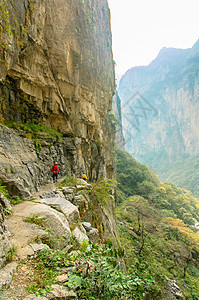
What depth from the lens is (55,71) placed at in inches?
344

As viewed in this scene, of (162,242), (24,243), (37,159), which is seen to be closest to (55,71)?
(37,159)

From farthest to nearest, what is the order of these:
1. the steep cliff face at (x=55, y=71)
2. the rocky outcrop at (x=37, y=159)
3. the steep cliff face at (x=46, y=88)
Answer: the steep cliff face at (x=55, y=71) → the steep cliff face at (x=46, y=88) → the rocky outcrop at (x=37, y=159)

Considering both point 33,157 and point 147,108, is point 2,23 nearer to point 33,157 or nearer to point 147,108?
point 33,157

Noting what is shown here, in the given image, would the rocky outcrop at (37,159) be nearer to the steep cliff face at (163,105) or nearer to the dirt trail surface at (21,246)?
the dirt trail surface at (21,246)

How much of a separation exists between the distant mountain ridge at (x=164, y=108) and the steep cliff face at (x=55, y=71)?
53.9 metres

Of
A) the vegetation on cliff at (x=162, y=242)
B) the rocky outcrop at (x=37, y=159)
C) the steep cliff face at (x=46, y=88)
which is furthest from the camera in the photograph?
the vegetation on cliff at (x=162, y=242)

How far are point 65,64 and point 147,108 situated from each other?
103150 mm

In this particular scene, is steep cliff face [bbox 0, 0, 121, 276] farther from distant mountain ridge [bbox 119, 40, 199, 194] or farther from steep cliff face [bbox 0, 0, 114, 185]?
distant mountain ridge [bbox 119, 40, 199, 194]

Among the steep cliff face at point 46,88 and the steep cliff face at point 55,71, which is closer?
the steep cliff face at point 46,88

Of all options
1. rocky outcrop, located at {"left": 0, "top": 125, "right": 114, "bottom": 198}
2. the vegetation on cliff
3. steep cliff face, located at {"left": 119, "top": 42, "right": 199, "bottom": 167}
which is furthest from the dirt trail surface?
steep cliff face, located at {"left": 119, "top": 42, "right": 199, "bottom": 167}

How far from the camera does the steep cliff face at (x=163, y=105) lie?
75.2m

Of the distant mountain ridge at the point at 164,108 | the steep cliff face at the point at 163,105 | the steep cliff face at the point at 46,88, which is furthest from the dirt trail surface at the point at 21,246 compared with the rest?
the steep cliff face at the point at 163,105

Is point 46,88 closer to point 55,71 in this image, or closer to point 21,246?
point 55,71

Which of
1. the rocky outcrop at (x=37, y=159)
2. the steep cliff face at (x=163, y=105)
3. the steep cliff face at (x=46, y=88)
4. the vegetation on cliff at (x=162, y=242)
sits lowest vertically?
the vegetation on cliff at (x=162, y=242)
